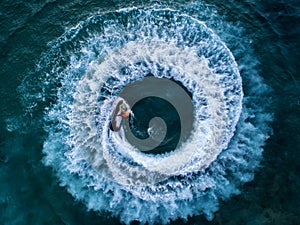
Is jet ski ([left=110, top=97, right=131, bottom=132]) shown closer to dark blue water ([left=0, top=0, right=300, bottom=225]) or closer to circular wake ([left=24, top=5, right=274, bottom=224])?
circular wake ([left=24, top=5, right=274, bottom=224])

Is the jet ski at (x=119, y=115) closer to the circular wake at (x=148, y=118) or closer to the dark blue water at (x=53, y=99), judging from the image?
the circular wake at (x=148, y=118)

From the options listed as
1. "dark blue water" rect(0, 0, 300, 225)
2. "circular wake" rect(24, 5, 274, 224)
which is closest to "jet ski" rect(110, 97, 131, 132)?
"circular wake" rect(24, 5, 274, 224)

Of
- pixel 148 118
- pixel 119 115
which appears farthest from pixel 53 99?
pixel 148 118

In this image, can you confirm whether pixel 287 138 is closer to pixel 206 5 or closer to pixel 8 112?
pixel 206 5

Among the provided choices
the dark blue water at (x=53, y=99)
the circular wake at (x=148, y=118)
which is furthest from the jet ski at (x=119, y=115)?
the dark blue water at (x=53, y=99)

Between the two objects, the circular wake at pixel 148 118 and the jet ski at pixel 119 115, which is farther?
the jet ski at pixel 119 115

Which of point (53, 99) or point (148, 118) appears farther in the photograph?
point (53, 99)

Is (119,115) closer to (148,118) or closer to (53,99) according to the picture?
(148,118)

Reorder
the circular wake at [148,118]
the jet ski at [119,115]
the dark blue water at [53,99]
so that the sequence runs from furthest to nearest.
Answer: the jet ski at [119,115] < the circular wake at [148,118] < the dark blue water at [53,99]
